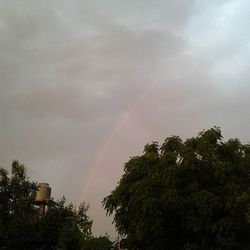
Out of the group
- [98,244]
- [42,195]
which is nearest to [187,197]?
[98,244]

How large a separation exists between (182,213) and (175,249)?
2167 millimetres

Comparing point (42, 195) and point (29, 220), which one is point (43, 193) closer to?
point (42, 195)

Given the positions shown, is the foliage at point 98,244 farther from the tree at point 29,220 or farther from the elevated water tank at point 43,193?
the elevated water tank at point 43,193

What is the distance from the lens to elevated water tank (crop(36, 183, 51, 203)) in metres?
28.5

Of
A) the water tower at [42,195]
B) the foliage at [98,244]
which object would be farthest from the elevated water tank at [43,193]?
the foliage at [98,244]

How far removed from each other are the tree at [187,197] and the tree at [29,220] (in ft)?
10.1

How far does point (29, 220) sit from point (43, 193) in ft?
26.2

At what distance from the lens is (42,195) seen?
3002cm

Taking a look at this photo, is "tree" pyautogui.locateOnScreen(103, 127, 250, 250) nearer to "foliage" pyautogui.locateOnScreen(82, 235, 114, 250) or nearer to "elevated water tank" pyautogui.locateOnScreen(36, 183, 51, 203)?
"foliage" pyautogui.locateOnScreen(82, 235, 114, 250)

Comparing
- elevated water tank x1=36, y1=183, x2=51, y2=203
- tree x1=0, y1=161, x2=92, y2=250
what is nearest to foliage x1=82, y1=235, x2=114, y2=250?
tree x1=0, y1=161, x2=92, y2=250

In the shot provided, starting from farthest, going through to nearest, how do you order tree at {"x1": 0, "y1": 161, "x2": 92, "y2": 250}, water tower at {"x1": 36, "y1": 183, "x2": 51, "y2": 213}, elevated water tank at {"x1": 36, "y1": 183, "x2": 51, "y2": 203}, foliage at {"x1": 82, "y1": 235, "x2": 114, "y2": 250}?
elevated water tank at {"x1": 36, "y1": 183, "x2": 51, "y2": 203}, water tower at {"x1": 36, "y1": 183, "x2": 51, "y2": 213}, foliage at {"x1": 82, "y1": 235, "x2": 114, "y2": 250}, tree at {"x1": 0, "y1": 161, "x2": 92, "y2": 250}

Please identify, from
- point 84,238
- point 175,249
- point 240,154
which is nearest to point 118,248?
point 84,238

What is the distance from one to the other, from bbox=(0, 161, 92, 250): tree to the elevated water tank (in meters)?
1.80

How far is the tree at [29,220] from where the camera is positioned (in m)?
22.4
